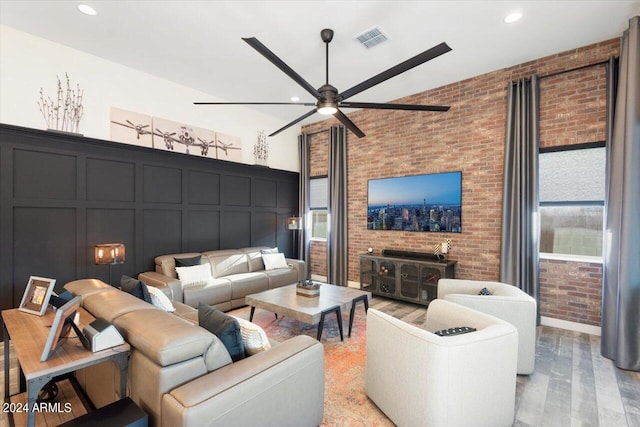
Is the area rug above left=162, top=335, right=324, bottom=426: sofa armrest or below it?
below

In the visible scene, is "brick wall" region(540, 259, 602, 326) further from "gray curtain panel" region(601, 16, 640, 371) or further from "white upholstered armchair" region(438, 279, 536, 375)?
"white upholstered armchair" region(438, 279, 536, 375)

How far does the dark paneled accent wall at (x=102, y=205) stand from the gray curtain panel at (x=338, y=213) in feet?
5.07

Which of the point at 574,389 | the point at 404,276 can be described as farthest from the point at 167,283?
the point at 574,389

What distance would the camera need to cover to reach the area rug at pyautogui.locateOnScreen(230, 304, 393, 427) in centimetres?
212

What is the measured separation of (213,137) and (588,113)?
17.3ft

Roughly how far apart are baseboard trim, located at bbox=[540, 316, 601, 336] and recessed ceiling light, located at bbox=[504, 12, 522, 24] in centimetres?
352

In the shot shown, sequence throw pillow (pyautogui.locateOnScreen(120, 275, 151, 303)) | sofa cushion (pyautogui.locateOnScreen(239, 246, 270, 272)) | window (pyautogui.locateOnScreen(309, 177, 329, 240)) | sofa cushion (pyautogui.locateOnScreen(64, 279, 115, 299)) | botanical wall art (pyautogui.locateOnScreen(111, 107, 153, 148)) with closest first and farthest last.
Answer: sofa cushion (pyautogui.locateOnScreen(64, 279, 115, 299))
throw pillow (pyautogui.locateOnScreen(120, 275, 151, 303))
botanical wall art (pyautogui.locateOnScreen(111, 107, 153, 148))
sofa cushion (pyautogui.locateOnScreen(239, 246, 270, 272))
window (pyautogui.locateOnScreen(309, 177, 329, 240))

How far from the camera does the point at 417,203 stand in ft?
16.2

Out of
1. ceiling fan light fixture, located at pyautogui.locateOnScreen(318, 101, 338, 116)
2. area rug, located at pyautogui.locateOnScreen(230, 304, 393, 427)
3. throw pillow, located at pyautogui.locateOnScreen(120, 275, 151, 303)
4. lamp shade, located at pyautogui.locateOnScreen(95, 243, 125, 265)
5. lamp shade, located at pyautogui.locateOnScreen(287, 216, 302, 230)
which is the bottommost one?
area rug, located at pyautogui.locateOnScreen(230, 304, 393, 427)

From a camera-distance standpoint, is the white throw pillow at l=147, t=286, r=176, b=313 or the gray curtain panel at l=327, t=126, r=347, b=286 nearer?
the white throw pillow at l=147, t=286, r=176, b=313

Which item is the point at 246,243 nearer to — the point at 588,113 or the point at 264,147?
the point at 264,147

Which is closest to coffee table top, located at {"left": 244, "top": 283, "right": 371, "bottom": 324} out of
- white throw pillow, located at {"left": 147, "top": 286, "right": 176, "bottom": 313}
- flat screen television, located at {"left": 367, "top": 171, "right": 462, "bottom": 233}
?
white throw pillow, located at {"left": 147, "top": 286, "right": 176, "bottom": 313}

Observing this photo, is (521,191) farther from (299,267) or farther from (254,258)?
(254,258)

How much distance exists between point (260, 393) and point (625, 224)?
11.9 feet
